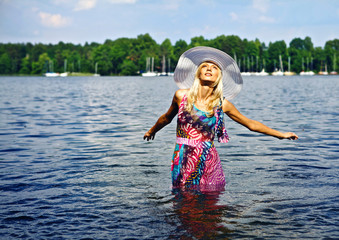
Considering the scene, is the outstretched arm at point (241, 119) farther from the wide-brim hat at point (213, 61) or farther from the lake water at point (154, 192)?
the lake water at point (154, 192)

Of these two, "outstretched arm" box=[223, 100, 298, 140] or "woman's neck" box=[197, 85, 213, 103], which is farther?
"outstretched arm" box=[223, 100, 298, 140]

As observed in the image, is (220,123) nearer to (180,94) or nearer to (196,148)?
(196,148)

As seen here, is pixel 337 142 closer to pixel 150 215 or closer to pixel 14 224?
pixel 150 215

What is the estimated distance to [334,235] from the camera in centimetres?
600

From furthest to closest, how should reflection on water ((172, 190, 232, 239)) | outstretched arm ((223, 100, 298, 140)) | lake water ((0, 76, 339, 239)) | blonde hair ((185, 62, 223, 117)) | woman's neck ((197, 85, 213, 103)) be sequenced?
1. outstretched arm ((223, 100, 298, 140))
2. woman's neck ((197, 85, 213, 103))
3. blonde hair ((185, 62, 223, 117))
4. lake water ((0, 76, 339, 239))
5. reflection on water ((172, 190, 232, 239))

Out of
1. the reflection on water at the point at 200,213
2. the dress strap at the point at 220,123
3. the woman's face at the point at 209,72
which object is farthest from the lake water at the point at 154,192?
the woman's face at the point at 209,72

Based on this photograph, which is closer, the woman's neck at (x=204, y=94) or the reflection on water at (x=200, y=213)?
the reflection on water at (x=200, y=213)

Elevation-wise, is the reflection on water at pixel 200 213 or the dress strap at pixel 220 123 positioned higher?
the dress strap at pixel 220 123

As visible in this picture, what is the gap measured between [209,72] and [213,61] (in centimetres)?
24

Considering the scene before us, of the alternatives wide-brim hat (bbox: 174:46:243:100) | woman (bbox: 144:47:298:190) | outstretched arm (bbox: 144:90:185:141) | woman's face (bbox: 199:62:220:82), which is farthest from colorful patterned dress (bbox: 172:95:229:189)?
wide-brim hat (bbox: 174:46:243:100)

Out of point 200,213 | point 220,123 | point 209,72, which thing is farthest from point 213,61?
point 200,213

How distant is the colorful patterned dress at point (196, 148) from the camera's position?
22.1ft

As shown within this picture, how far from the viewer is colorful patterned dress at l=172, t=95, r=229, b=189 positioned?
673 cm

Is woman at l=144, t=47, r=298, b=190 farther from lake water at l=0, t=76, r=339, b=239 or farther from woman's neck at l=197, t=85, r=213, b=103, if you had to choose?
lake water at l=0, t=76, r=339, b=239
